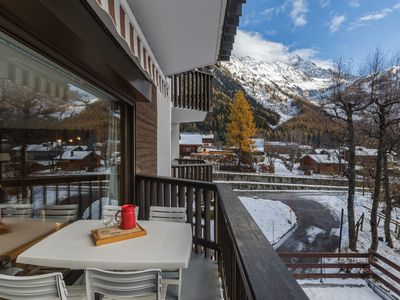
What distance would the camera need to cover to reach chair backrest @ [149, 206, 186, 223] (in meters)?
2.89

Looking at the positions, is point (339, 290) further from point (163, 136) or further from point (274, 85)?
point (274, 85)

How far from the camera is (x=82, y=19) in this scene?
180cm

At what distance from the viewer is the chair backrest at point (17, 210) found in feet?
6.17

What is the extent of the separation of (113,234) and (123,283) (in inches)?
22.5

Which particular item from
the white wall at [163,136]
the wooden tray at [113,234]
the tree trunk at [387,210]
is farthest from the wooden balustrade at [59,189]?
the tree trunk at [387,210]

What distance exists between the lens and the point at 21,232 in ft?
6.41

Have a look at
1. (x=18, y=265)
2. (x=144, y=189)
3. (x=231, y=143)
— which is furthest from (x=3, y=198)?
(x=231, y=143)

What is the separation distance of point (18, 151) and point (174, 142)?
11.6 m

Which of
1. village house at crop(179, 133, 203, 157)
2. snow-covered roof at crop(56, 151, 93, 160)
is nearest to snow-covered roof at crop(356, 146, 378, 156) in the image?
snow-covered roof at crop(56, 151, 93, 160)

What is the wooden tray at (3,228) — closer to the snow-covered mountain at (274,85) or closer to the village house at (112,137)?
the village house at (112,137)

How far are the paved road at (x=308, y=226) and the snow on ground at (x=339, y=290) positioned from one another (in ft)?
9.61

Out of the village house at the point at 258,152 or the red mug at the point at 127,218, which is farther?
the village house at the point at 258,152

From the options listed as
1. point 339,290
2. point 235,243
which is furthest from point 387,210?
point 235,243

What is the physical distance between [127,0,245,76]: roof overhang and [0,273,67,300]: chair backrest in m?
2.74
